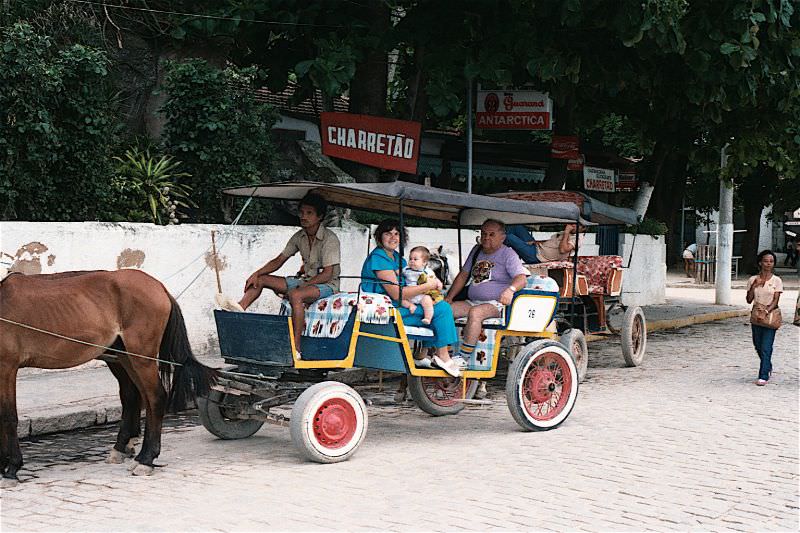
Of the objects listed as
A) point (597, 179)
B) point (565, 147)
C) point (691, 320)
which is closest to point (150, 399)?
point (565, 147)

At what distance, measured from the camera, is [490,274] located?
973 cm

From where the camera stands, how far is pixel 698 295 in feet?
93.2

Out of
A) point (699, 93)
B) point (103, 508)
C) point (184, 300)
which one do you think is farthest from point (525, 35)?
point (103, 508)

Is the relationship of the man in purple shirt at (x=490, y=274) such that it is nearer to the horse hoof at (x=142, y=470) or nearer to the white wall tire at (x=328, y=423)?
the white wall tire at (x=328, y=423)

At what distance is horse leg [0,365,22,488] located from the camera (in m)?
7.05

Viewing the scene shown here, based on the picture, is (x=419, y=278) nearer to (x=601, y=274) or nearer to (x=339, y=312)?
(x=339, y=312)

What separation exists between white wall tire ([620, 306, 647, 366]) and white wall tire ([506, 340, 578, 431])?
467 centimetres

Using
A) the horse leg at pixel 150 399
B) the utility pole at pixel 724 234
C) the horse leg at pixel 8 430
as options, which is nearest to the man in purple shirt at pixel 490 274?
the horse leg at pixel 150 399

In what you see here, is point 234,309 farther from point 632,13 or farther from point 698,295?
point 698,295

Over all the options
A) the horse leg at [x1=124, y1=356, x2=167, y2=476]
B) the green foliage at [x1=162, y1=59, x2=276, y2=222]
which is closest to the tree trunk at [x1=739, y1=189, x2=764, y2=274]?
the green foliage at [x1=162, y1=59, x2=276, y2=222]

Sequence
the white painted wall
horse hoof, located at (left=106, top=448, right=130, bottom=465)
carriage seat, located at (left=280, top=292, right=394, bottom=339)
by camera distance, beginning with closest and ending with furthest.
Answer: horse hoof, located at (left=106, top=448, right=130, bottom=465) → carriage seat, located at (left=280, top=292, right=394, bottom=339) → the white painted wall

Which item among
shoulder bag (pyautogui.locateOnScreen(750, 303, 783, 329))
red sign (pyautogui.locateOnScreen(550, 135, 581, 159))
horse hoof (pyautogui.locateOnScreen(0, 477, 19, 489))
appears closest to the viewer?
horse hoof (pyautogui.locateOnScreen(0, 477, 19, 489))

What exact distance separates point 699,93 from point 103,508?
36.5 ft

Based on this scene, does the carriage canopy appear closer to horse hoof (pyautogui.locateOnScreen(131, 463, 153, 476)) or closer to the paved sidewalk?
horse hoof (pyautogui.locateOnScreen(131, 463, 153, 476))
